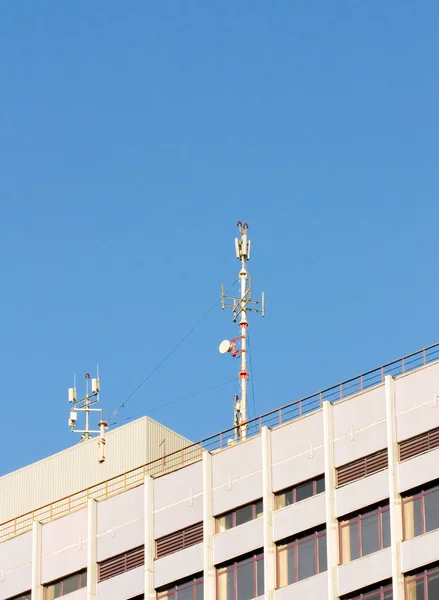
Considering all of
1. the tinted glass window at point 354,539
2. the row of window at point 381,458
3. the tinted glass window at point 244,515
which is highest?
the row of window at point 381,458

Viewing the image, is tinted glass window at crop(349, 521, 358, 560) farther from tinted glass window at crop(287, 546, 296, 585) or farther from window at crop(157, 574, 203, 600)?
window at crop(157, 574, 203, 600)

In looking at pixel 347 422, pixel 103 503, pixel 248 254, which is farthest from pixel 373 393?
pixel 248 254

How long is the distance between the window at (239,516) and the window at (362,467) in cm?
429

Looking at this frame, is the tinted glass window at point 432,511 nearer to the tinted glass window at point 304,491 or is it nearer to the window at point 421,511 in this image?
the window at point 421,511

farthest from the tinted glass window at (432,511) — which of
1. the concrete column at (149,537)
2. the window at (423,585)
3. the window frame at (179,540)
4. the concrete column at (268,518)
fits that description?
the concrete column at (149,537)

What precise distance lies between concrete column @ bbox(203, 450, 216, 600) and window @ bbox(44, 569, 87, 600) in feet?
24.9

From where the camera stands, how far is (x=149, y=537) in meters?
85.2

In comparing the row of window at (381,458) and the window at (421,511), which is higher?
the row of window at (381,458)

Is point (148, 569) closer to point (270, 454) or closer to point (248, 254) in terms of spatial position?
point (270, 454)

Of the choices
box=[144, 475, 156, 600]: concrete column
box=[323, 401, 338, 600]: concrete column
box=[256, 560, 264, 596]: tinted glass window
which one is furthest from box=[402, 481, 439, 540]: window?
box=[144, 475, 156, 600]: concrete column

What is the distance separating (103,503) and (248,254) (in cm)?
2466

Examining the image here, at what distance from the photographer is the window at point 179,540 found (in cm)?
8375

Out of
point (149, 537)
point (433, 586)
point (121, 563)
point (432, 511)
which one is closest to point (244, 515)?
point (149, 537)

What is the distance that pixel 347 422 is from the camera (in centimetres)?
8088
